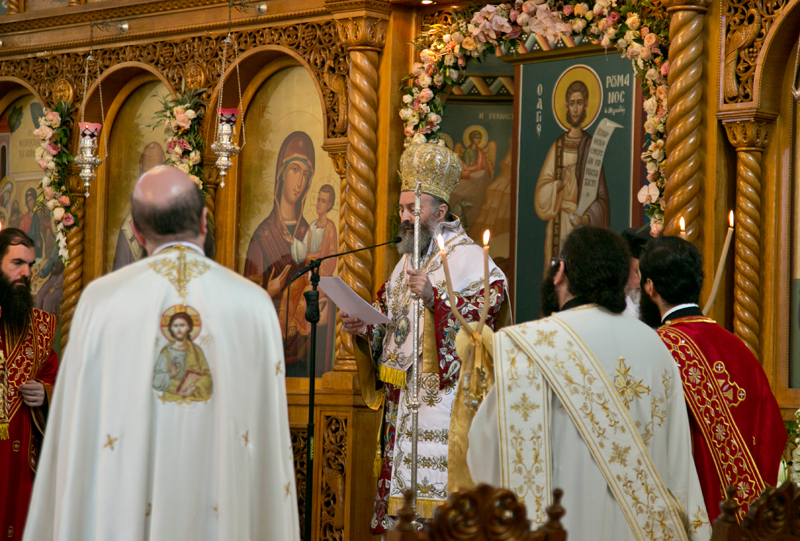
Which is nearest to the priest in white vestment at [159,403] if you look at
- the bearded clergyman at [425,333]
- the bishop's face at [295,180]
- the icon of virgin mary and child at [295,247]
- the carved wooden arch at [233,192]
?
the bearded clergyman at [425,333]

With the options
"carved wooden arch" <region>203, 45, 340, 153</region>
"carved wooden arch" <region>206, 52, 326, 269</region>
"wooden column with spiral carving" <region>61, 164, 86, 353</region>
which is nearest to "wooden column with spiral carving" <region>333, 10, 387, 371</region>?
"carved wooden arch" <region>203, 45, 340, 153</region>

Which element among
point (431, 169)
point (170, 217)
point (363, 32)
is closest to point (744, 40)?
point (431, 169)

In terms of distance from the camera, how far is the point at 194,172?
281 inches

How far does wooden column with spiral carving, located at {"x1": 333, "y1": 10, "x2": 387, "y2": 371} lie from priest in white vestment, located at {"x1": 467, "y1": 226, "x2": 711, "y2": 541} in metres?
3.24

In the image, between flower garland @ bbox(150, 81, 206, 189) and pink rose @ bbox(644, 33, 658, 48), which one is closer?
pink rose @ bbox(644, 33, 658, 48)

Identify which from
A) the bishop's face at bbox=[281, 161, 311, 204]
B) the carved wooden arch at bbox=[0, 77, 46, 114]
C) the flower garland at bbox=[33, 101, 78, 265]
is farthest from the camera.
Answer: the carved wooden arch at bbox=[0, 77, 46, 114]

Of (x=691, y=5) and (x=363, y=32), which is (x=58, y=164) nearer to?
(x=363, y=32)

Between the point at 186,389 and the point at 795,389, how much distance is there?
3353mm

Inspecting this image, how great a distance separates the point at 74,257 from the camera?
7.80 meters

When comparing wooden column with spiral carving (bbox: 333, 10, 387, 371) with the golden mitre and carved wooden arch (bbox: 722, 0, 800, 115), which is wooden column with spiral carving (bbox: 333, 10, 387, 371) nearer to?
the golden mitre

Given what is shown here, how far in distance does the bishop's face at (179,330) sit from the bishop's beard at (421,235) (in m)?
2.70

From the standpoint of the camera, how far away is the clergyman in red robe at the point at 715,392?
3297mm

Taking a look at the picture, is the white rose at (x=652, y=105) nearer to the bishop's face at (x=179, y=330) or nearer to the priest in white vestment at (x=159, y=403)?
the priest in white vestment at (x=159, y=403)

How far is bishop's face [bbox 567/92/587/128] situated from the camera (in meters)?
6.61
